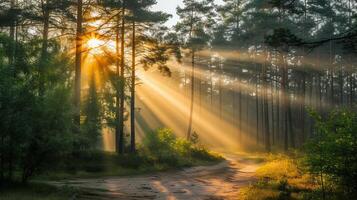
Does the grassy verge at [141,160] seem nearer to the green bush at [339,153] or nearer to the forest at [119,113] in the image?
the forest at [119,113]

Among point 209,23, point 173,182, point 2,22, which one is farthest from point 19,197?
point 209,23

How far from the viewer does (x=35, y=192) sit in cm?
1235

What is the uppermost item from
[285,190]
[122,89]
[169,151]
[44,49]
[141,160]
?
[44,49]

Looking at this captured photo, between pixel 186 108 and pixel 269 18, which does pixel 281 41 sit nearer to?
pixel 269 18

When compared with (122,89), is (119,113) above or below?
below

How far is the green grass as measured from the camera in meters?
11.1

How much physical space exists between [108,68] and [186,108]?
53.7 meters

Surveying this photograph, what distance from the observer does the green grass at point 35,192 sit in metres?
11.1

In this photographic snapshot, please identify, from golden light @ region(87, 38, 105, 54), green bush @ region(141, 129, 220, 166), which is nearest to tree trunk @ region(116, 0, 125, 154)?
green bush @ region(141, 129, 220, 166)

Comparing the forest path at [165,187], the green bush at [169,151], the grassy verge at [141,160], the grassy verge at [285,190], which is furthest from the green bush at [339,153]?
the green bush at [169,151]

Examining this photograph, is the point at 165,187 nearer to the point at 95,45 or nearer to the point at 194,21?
the point at 95,45

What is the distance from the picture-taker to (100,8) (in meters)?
22.5

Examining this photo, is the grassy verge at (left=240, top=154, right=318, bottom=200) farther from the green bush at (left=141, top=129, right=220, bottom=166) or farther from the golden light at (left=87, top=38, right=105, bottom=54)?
the golden light at (left=87, top=38, right=105, bottom=54)

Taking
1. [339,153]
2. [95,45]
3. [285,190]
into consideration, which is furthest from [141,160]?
[339,153]
